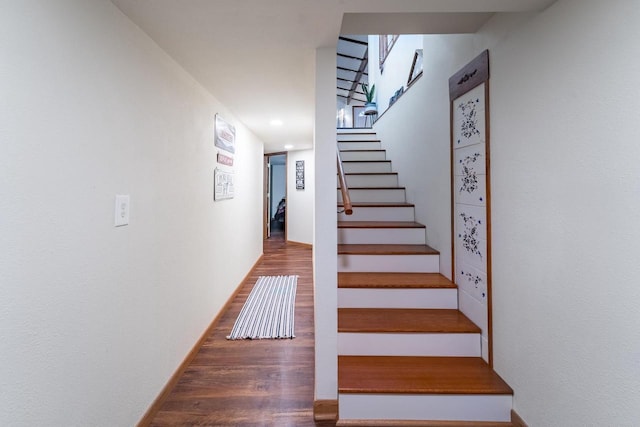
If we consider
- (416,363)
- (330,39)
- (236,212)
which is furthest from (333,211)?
(236,212)

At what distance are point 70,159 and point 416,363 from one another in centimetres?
189

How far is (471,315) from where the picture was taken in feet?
5.84

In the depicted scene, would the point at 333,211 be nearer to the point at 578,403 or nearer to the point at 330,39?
the point at 330,39

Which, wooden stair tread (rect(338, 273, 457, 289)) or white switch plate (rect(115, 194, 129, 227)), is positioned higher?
white switch plate (rect(115, 194, 129, 227))

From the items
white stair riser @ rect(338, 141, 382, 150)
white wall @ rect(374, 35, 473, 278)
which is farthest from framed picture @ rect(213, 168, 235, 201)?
white wall @ rect(374, 35, 473, 278)

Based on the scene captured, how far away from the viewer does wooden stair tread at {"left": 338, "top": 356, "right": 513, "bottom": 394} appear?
1.43m

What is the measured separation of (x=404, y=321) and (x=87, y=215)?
1.71 metres

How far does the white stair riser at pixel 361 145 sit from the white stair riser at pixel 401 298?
8.41ft

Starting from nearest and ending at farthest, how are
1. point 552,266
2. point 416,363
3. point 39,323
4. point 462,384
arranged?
1. point 39,323
2. point 552,266
3. point 462,384
4. point 416,363

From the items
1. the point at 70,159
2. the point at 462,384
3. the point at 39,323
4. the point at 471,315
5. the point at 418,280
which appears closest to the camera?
the point at 39,323

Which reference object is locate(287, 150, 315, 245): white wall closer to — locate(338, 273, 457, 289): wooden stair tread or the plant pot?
the plant pot

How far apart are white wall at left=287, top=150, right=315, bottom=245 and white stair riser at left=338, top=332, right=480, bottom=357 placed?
165 inches

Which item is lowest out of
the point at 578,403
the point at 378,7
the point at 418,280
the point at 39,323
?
the point at 578,403

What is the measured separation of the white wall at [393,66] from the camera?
10.4ft
